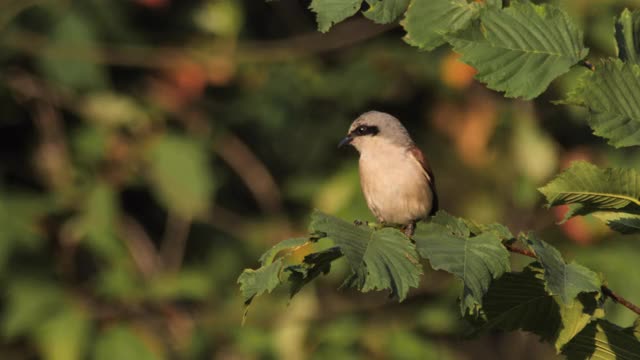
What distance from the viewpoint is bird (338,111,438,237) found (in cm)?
604

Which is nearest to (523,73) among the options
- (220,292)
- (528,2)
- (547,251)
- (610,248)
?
(528,2)

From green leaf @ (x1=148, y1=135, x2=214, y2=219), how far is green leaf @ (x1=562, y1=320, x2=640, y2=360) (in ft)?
17.3

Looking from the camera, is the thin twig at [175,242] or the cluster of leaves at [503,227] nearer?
the cluster of leaves at [503,227]

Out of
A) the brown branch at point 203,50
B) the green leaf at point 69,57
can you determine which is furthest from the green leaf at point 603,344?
the green leaf at point 69,57

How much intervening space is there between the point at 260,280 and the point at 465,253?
54cm

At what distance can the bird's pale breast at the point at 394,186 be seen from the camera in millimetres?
6027

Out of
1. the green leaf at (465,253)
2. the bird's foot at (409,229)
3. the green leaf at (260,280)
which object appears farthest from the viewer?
the bird's foot at (409,229)

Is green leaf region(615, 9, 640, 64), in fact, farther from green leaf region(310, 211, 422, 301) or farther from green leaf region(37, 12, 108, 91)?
green leaf region(37, 12, 108, 91)

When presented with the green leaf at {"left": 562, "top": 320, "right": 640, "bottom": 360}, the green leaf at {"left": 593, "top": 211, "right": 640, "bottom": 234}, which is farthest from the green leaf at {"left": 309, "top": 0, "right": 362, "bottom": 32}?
the green leaf at {"left": 562, "top": 320, "right": 640, "bottom": 360}

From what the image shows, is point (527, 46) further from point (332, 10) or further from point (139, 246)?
point (139, 246)

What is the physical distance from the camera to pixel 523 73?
2.88m

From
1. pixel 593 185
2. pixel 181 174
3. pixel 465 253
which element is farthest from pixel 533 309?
pixel 181 174

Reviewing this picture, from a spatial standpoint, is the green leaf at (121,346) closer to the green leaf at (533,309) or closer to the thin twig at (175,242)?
the thin twig at (175,242)

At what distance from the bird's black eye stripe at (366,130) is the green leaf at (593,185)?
3541 mm
